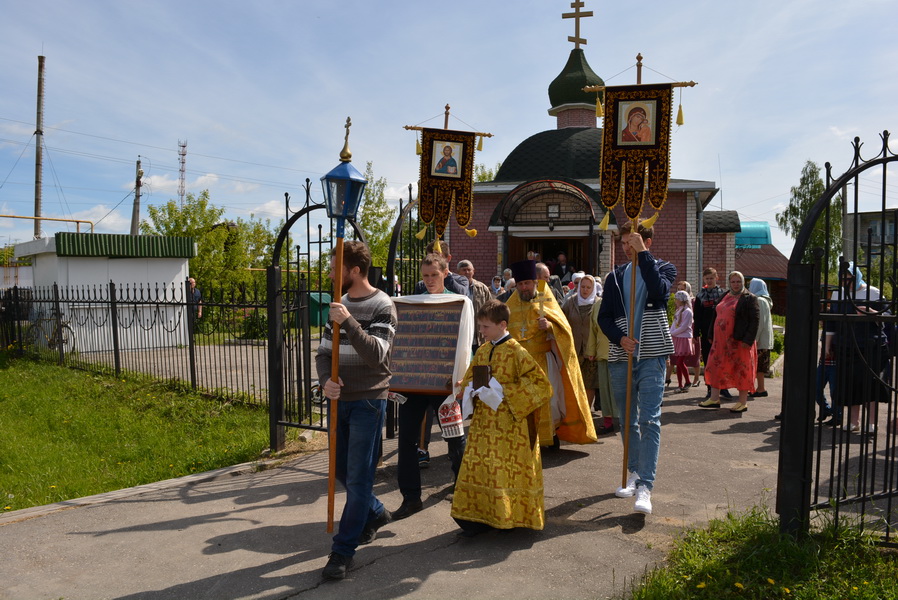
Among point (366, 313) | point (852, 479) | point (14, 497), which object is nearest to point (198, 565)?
point (366, 313)

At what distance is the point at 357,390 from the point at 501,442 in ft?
3.35

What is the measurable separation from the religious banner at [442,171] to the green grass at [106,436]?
323 cm

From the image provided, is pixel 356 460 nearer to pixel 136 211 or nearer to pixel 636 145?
pixel 636 145

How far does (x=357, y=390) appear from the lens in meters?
4.00

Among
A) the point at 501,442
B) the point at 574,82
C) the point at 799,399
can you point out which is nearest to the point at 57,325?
the point at 501,442

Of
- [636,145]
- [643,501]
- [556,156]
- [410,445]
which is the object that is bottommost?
[643,501]

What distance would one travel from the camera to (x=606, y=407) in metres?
7.36

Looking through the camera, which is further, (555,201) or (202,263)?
(202,263)

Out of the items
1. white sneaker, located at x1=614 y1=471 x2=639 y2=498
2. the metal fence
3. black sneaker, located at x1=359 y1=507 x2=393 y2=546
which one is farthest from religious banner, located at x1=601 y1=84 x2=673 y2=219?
the metal fence

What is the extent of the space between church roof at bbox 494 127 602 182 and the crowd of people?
14234 mm

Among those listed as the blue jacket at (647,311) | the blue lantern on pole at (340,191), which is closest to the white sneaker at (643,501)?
the blue jacket at (647,311)

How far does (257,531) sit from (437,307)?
208 centimetres

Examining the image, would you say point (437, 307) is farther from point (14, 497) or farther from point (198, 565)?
point (14, 497)

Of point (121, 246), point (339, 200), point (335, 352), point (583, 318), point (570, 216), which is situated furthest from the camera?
point (570, 216)
